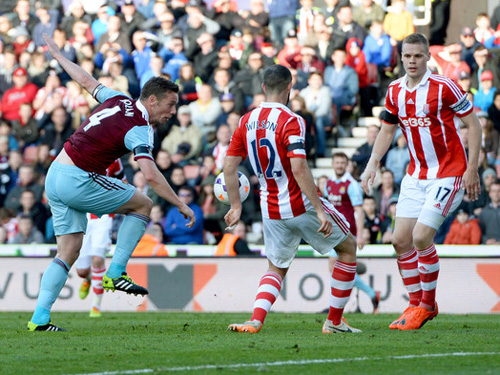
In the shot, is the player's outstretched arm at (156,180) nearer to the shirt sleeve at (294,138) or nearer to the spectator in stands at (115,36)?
the shirt sleeve at (294,138)

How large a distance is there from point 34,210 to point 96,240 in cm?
473

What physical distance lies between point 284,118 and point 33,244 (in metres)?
8.74

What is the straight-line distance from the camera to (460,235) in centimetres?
1499

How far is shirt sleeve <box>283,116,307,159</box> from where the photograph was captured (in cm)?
807

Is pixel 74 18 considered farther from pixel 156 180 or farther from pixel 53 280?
pixel 156 180

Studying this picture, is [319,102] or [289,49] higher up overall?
[289,49]

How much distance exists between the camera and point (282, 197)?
27.5 feet

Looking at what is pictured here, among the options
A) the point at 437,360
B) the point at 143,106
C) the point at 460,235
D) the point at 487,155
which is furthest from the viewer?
the point at 487,155

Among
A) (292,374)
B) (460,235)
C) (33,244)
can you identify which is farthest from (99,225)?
(292,374)

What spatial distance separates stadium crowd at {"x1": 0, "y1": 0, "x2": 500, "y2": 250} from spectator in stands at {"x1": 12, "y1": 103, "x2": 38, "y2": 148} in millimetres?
27

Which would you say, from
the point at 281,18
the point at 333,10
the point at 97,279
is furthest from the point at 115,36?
the point at 97,279

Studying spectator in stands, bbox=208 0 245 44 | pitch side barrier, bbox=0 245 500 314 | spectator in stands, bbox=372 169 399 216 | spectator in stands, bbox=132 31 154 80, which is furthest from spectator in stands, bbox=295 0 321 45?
pitch side barrier, bbox=0 245 500 314

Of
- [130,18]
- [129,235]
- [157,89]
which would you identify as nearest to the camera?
[157,89]

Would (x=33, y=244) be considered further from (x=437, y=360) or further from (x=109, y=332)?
(x=437, y=360)
